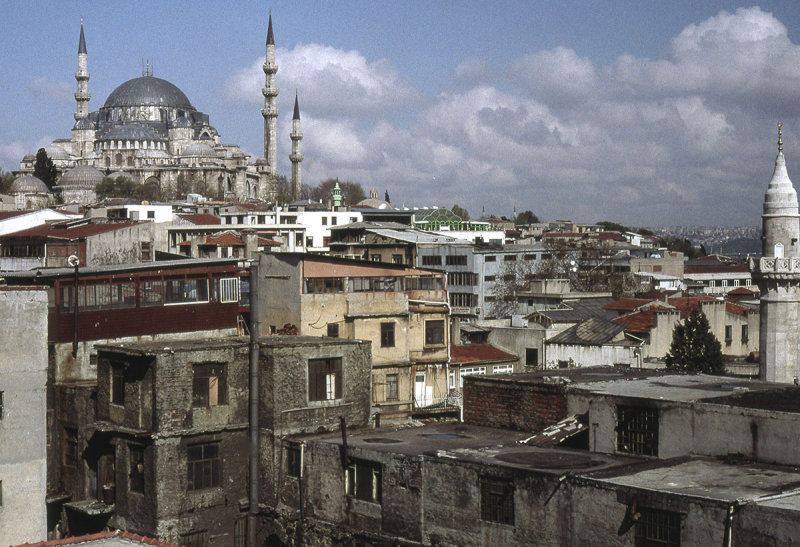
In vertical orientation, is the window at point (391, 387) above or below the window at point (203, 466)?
above

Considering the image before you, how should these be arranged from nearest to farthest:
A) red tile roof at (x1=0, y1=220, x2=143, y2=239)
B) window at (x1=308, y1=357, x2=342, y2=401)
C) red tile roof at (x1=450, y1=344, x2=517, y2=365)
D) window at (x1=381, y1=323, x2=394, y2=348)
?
window at (x1=308, y1=357, x2=342, y2=401)
window at (x1=381, y1=323, x2=394, y2=348)
red tile roof at (x1=450, y1=344, x2=517, y2=365)
red tile roof at (x1=0, y1=220, x2=143, y2=239)

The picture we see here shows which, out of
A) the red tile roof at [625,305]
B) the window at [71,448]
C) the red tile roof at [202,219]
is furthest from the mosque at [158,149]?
the window at [71,448]

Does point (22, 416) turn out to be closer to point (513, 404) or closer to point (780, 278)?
point (513, 404)

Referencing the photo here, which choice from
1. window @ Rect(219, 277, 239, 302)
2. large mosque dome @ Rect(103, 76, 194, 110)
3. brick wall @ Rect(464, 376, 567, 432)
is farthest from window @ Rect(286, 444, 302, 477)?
large mosque dome @ Rect(103, 76, 194, 110)

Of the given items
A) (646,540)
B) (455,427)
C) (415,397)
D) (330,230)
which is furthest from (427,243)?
(646,540)

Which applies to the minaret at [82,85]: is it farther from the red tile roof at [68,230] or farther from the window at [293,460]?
the window at [293,460]

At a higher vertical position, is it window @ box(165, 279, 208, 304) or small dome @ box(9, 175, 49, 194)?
small dome @ box(9, 175, 49, 194)

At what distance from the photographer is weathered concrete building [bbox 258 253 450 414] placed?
989 inches

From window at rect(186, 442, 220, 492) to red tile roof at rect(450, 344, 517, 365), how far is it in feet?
34.8

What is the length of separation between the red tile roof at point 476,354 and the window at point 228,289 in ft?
21.5

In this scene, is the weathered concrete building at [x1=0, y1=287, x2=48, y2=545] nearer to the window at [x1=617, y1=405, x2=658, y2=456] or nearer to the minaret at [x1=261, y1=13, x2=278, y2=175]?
the window at [x1=617, y1=405, x2=658, y2=456]

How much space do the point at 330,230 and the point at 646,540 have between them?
3883cm

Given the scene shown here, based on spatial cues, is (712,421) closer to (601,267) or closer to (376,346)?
(376,346)

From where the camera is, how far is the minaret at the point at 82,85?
4779 inches
